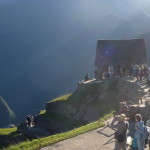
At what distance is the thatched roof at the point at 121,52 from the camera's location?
47062 mm

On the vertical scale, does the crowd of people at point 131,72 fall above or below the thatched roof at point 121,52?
below

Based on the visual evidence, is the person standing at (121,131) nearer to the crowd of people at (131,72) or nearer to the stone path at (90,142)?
the stone path at (90,142)

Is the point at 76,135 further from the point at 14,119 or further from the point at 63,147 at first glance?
the point at 14,119

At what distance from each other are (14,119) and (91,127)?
122561mm

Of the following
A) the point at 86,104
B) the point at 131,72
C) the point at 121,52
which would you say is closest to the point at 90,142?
the point at 131,72

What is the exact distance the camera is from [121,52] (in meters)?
47.5

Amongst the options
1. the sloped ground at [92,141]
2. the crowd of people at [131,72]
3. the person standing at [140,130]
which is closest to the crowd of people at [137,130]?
the person standing at [140,130]

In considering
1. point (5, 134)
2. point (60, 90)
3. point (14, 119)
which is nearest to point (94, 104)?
point (5, 134)

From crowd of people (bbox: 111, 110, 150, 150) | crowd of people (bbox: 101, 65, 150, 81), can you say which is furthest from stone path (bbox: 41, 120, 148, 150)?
crowd of people (bbox: 101, 65, 150, 81)

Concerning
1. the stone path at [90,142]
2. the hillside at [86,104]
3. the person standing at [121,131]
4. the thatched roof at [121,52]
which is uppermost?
the thatched roof at [121,52]

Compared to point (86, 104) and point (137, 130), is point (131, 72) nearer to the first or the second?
point (86, 104)

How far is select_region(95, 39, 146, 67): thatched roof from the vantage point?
47.1m

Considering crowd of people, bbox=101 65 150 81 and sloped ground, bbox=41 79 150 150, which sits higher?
crowd of people, bbox=101 65 150 81

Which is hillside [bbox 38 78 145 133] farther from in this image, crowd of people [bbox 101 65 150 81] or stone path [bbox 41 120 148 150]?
stone path [bbox 41 120 148 150]
